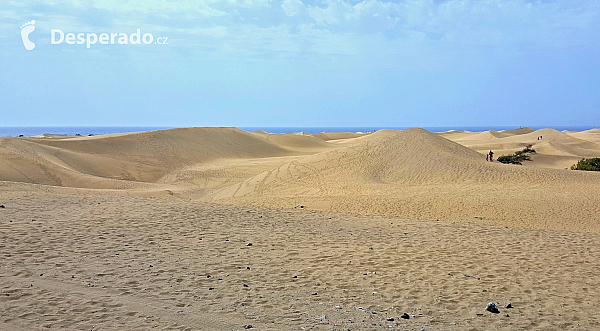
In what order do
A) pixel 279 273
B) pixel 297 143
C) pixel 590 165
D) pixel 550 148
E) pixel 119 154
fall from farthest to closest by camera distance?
pixel 297 143, pixel 550 148, pixel 119 154, pixel 590 165, pixel 279 273

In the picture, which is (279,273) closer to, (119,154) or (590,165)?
(119,154)

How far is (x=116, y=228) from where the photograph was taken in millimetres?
8875

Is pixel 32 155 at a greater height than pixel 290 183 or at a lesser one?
greater

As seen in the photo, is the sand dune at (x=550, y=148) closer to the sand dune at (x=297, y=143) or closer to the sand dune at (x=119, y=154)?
the sand dune at (x=297, y=143)

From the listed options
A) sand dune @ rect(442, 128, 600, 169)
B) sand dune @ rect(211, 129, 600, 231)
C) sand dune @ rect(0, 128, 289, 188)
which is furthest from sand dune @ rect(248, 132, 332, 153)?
sand dune @ rect(211, 129, 600, 231)

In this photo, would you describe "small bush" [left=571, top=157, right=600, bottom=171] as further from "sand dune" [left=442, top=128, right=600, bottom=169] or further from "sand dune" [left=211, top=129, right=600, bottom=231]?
"sand dune" [left=211, top=129, right=600, bottom=231]

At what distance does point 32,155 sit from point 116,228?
1851 centimetres

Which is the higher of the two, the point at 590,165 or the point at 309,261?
the point at 590,165

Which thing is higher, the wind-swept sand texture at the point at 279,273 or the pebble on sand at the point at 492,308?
the wind-swept sand texture at the point at 279,273

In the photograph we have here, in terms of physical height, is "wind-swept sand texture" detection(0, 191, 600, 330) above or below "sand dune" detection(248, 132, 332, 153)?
below

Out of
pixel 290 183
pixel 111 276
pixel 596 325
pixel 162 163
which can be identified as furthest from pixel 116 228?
pixel 162 163

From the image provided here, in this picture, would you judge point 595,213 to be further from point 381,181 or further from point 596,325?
point 596,325

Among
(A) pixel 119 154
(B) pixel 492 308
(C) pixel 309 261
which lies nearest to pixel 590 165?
(C) pixel 309 261

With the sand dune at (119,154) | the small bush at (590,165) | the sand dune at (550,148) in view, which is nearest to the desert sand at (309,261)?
the sand dune at (119,154)
